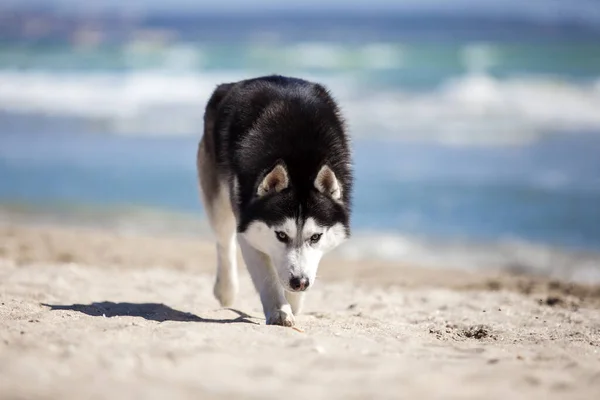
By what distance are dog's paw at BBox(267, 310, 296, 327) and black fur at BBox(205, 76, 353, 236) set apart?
598mm

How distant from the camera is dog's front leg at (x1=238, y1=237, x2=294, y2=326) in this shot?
16.7 feet

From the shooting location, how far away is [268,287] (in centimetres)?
520

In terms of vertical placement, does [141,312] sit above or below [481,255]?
below

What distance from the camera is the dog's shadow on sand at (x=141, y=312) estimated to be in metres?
5.35

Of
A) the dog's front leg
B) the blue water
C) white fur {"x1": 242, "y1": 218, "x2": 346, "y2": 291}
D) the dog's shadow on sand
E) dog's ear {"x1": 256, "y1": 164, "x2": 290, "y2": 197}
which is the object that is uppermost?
the blue water

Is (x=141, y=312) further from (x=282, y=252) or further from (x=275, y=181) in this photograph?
(x=275, y=181)

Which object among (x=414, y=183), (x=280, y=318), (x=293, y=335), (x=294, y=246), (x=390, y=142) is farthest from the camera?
(x=390, y=142)

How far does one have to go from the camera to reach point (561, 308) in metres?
6.54

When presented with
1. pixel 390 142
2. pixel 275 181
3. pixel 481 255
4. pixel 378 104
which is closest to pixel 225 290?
pixel 275 181

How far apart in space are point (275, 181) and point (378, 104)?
47.5ft

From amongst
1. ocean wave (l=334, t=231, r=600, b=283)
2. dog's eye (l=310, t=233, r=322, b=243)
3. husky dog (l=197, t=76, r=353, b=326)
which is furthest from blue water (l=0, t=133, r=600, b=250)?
dog's eye (l=310, t=233, r=322, b=243)

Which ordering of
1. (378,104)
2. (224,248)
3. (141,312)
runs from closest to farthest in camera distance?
(141,312), (224,248), (378,104)

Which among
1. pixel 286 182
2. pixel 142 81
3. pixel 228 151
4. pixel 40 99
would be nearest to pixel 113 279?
pixel 228 151

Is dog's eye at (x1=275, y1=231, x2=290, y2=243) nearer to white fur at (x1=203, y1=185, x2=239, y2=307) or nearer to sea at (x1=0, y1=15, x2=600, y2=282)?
white fur at (x1=203, y1=185, x2=239, y2=307)
